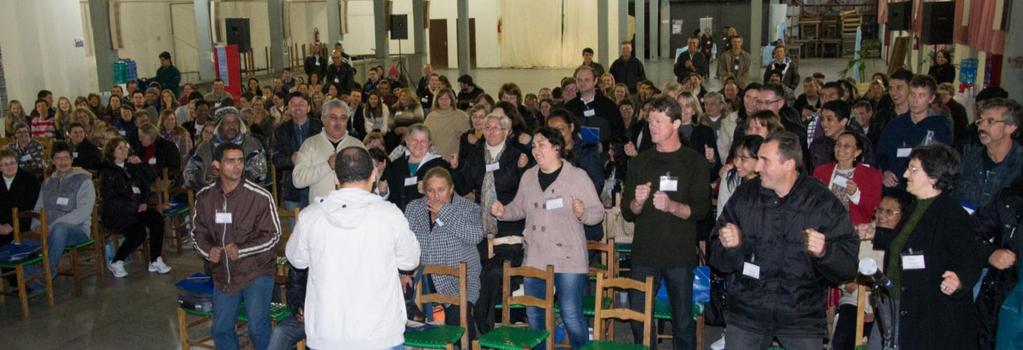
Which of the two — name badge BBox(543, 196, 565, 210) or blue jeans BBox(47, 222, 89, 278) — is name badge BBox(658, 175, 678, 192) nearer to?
name badge BBox(543, 196, 565, 210)

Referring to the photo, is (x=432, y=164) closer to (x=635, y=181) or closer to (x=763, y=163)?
(x=635, y=181)

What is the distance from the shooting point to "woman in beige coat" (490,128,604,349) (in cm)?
439

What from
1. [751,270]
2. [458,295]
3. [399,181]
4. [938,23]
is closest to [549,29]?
[938,23]

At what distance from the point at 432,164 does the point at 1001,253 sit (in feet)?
10.5

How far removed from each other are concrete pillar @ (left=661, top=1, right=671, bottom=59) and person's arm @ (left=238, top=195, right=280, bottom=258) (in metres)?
23.5

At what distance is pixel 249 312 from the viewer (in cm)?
446

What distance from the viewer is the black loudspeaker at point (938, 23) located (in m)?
10.8

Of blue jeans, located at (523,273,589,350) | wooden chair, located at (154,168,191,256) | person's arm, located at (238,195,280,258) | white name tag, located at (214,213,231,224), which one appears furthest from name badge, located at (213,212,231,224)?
wooden chair, located at (154,168,191,256)

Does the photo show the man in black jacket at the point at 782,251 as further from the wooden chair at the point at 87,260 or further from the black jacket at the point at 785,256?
the wooden chair at the point at 87,260

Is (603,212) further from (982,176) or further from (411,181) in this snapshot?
(982,176)

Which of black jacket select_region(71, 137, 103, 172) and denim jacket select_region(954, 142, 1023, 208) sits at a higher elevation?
denim jacket select_region(954, 142, 1023, 208)

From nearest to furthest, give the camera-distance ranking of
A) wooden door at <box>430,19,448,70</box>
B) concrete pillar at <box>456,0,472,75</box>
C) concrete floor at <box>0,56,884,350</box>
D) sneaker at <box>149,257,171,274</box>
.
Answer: concrete floor at <box>0,56,884,350</box>
sneaker at <box>149,257,171,274</box>
concrete pillar at <box>456,0,472,75</box>
wooden door at <box>430,19,448,70</box>

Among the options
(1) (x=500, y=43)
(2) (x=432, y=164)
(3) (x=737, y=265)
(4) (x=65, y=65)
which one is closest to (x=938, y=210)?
(3) (x=737, y=265)

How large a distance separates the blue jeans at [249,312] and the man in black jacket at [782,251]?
7.56ft
